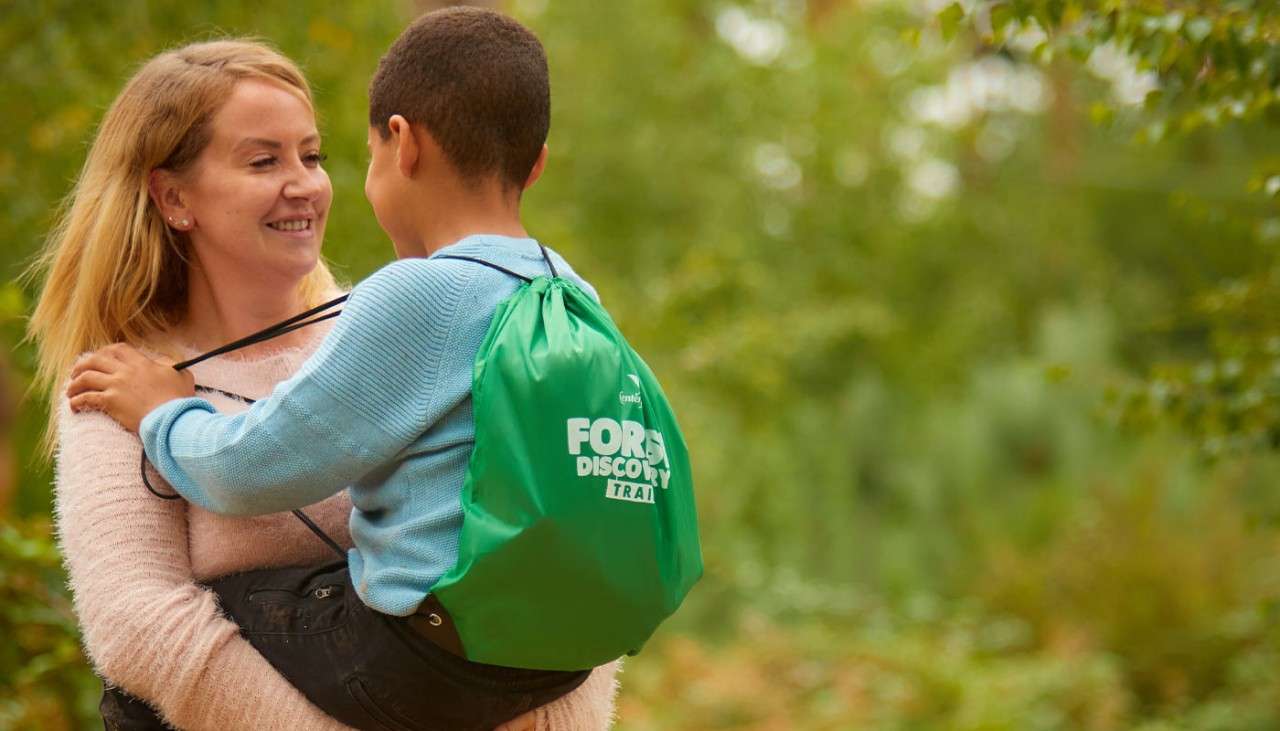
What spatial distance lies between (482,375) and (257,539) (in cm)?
50

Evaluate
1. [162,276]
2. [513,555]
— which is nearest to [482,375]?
[513,555]

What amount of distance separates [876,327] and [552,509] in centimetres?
1161

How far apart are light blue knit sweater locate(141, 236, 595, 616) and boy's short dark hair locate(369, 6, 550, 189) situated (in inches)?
7.1

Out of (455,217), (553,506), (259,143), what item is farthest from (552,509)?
(259,143)

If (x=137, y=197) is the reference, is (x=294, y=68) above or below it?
above

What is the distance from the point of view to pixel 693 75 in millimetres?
12500

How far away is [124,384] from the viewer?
2117 mm

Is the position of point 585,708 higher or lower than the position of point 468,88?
lower

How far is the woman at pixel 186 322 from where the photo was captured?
2.03 m

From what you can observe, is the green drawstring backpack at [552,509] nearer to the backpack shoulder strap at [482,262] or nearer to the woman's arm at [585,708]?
the backpack shoulder strap at [482,262]

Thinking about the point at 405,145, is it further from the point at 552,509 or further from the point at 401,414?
the point at 552,509

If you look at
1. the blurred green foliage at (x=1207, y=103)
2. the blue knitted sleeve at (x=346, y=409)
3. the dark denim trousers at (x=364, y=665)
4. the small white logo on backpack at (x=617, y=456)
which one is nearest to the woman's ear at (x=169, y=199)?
the blue knitted sleeve at (x=346, y=409)

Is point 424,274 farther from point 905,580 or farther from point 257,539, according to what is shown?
point 905,580

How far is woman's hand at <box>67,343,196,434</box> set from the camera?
6.92ft
